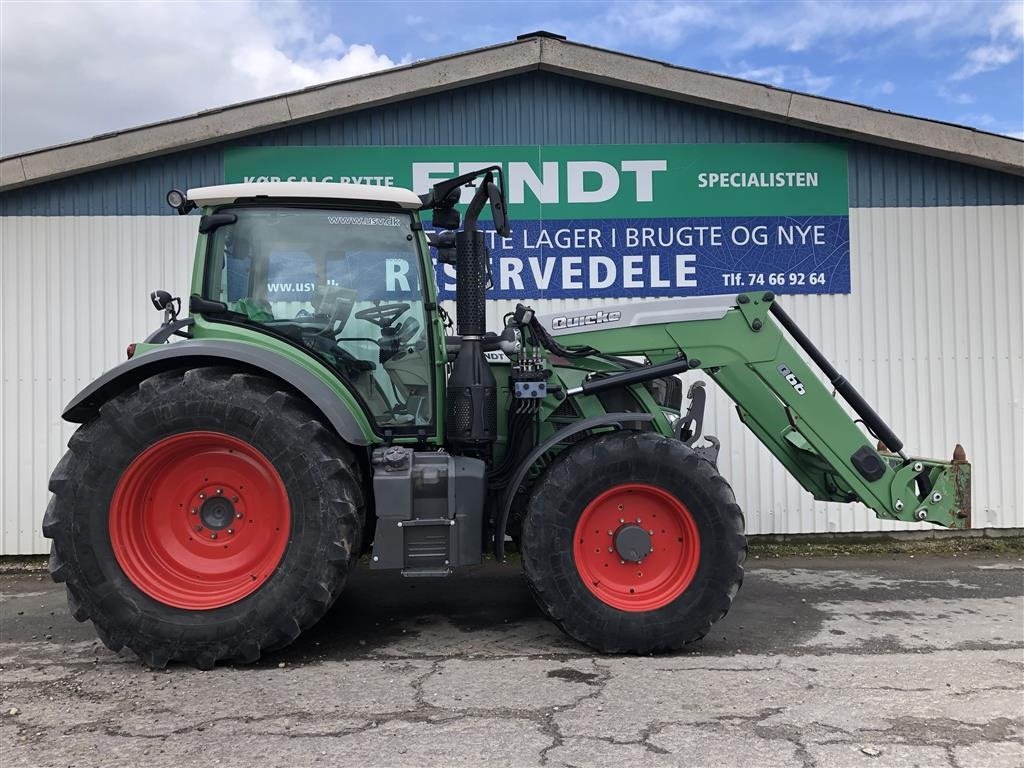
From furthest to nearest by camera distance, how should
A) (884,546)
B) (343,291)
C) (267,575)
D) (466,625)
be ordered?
(884,546) → (466,625) → (343,291) → (267,575)

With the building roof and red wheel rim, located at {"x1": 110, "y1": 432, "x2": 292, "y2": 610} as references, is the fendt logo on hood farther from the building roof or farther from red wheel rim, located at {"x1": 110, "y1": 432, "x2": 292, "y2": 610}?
the building roof

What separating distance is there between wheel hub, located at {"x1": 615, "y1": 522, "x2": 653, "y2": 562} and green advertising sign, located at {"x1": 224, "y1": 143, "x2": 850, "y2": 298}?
3173 mm

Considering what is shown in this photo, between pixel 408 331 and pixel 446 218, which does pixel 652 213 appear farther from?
pixel 408 331

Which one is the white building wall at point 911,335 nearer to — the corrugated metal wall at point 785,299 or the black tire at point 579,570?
the corrugated metal wall at point 785,299

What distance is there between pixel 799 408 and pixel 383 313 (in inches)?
101

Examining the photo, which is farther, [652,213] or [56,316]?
[652,213]

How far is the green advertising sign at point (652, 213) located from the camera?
671 centimetres

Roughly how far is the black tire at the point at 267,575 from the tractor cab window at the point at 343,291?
0.50 metres

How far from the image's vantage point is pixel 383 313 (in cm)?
425

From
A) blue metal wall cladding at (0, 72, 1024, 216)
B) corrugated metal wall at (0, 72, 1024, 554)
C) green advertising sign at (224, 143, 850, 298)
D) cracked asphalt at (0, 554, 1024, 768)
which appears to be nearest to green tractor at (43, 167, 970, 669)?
cracked asphalt at (0, 554, 1024, 768)

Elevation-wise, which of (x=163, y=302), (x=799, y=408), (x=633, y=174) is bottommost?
(x=799, y=408)

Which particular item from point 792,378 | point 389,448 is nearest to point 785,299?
point 792,378

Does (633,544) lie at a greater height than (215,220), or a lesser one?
lesser

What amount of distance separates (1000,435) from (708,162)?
12.2ft
